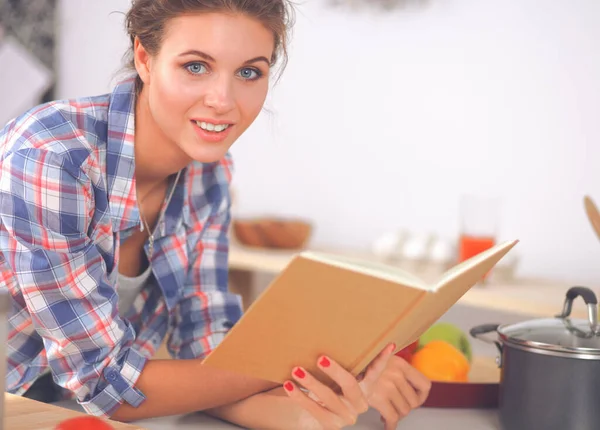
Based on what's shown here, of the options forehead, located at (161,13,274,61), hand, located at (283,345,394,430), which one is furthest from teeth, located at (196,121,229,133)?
hand, located at (283,345,394,430)

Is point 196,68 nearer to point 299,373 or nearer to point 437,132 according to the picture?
point 299,373

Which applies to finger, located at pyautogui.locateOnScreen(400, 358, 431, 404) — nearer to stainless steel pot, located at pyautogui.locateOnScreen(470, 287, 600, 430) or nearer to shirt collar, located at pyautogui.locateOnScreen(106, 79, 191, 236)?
stainless steel pot, located at pyautogui.locateOnScreen(470, 287, 600, 430)

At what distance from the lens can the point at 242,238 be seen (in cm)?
308

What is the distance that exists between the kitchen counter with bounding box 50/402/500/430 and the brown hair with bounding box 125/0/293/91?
574 millimetres

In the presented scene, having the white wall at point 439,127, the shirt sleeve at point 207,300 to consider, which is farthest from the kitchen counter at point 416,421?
the white wall at point 439,127

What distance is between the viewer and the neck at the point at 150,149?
4.58 feet

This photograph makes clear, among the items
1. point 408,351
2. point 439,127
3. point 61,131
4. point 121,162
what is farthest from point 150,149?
point 439,127

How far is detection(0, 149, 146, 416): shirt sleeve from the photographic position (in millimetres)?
1188

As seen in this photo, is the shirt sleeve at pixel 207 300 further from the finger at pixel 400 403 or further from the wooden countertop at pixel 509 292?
the wooden countertop at pixel 509 292

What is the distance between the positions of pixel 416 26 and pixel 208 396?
210cm

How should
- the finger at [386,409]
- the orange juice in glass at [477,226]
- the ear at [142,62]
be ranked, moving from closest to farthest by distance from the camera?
the finger at [386,409]
the ear at [142,62]
the orange juice in glass at [477,226]

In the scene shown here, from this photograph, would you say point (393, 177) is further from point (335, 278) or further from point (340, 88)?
point (335, 278)

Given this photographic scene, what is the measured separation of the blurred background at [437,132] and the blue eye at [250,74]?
1.01 metres

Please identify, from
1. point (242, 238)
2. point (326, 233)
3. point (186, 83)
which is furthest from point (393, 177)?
point (186, 83)
